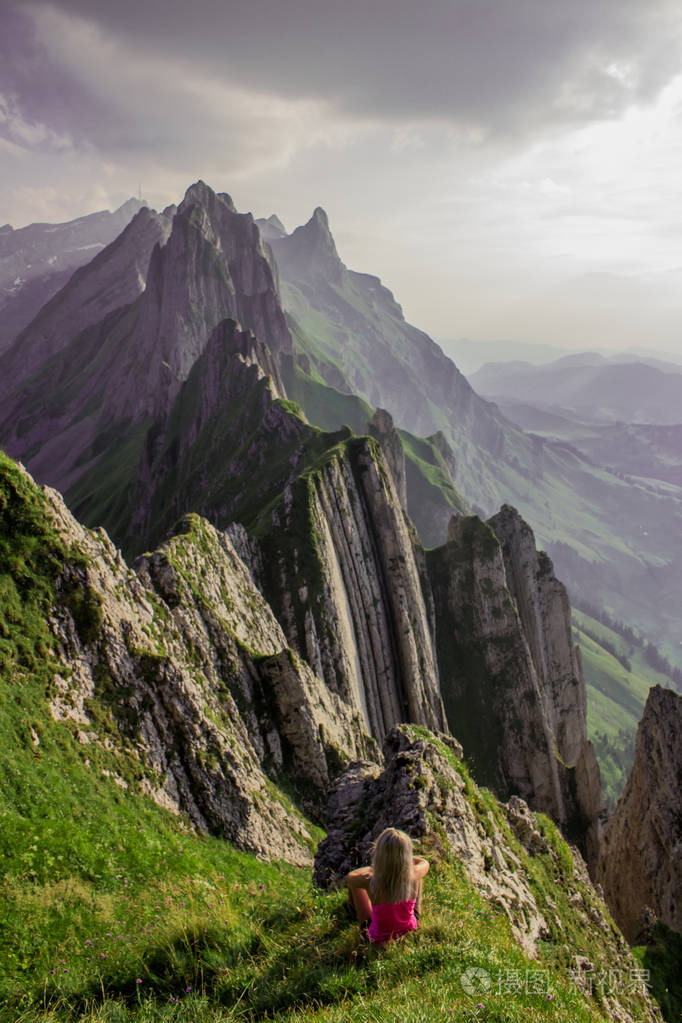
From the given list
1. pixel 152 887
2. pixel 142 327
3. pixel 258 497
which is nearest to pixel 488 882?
pixel 152 887

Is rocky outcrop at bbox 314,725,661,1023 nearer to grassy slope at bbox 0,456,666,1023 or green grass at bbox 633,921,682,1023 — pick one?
grassy slope at bbox 0,456,666,1023

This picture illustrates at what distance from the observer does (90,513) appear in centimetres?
11819

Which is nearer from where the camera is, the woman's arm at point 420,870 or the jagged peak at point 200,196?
the woman's arm at point 420,870

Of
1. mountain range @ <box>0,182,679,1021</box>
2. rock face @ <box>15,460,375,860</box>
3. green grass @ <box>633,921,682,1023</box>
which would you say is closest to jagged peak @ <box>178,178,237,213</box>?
mountain range @ <box>0,182,679,1021</box>

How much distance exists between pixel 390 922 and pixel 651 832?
40.5 m

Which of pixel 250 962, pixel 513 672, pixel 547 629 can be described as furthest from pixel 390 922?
pixel 547 629

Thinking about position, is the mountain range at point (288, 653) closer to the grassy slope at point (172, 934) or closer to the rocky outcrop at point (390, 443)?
the grassy slope at point (172, 934)

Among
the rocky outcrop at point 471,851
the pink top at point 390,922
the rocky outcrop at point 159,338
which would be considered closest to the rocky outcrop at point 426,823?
the rocky outcrop at point 471,851

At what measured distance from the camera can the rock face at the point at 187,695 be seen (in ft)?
60.9

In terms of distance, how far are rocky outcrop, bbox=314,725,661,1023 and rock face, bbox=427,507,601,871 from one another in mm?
44027

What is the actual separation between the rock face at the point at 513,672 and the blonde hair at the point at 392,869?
56.3m

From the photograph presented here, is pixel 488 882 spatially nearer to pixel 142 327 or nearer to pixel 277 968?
pixel 277 968

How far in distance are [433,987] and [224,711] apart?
20041 millimetres

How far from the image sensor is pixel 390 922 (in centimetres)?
813
